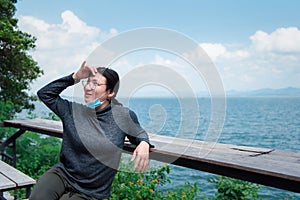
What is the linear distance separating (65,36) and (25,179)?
51.5 feet

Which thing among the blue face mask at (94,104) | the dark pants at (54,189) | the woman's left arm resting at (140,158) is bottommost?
the dark pants at (54,189)

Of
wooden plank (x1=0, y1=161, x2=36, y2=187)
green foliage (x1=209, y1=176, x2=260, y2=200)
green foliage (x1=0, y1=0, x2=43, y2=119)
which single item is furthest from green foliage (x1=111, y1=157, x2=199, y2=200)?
green foliage (x1=0, y1=0, x2=43, y2=119)

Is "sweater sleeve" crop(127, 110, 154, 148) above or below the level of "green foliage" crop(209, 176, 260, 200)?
above

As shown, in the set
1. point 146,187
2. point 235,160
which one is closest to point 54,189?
point 235,160

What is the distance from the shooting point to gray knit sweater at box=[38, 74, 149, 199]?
4.73 ft

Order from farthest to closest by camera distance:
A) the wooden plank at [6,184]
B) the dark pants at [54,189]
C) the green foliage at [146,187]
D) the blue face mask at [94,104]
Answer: the green foliage at [146,187] < the wooden plank at [6,184] < the blue face mask at [94,104] < the dark pants at [54,189]

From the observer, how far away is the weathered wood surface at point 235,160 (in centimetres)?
109

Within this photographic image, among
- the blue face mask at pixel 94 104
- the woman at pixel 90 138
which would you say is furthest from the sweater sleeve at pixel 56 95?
the blue face mask at pixel 94 104

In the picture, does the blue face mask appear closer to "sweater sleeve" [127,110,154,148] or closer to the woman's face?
the woman's face

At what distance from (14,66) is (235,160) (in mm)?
4210

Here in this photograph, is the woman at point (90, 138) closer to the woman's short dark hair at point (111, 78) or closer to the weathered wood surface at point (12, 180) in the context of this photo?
the woman's short dark hair at point (111, 78)

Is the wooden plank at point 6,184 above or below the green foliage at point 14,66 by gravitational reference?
below

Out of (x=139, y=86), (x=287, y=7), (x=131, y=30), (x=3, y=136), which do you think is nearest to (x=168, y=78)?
(x=139, y=86)

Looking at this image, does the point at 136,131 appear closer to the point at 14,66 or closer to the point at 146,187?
the point at 146,187
